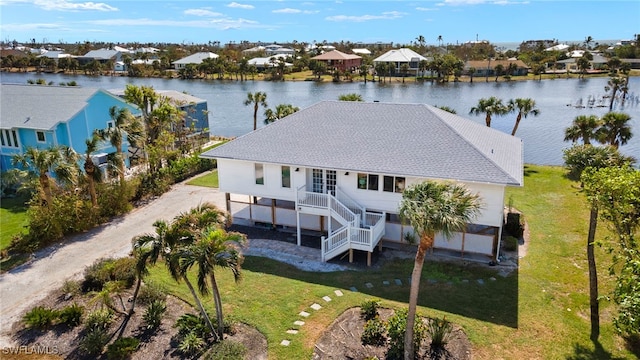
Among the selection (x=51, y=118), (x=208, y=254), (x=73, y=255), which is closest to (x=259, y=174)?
(x=73, y=255)

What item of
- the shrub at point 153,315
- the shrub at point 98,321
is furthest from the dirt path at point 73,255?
the shrub at point 153,315

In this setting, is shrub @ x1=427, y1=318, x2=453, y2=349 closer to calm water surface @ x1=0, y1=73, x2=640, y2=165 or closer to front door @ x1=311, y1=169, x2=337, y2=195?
front door @ x1=311, y1=169, x2=337, y2=195

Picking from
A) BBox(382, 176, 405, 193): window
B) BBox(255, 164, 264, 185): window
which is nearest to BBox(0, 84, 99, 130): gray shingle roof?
BBox(255, 164, 264, 185): window

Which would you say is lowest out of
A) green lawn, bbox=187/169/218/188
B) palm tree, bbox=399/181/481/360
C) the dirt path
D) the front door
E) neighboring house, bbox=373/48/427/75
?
the dirt path

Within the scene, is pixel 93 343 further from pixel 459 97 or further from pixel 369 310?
pixel 459 97

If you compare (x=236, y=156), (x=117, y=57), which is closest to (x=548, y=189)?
(x=236, y=156)
